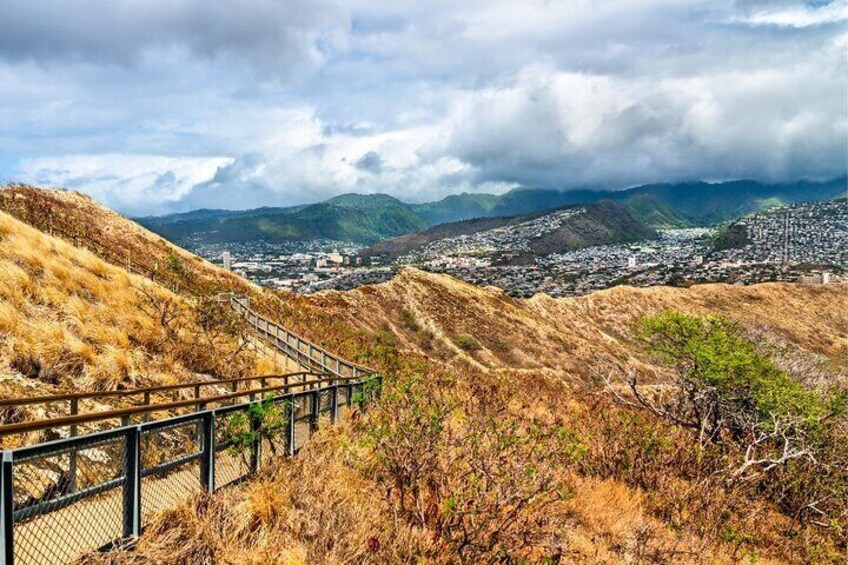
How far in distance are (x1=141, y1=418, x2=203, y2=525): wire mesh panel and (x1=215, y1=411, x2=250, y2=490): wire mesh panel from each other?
499 mm

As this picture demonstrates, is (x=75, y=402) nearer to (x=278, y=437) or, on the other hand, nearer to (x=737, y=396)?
(x=278, y=437)

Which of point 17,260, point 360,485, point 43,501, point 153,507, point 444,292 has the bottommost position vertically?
point 444,292

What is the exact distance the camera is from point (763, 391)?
17688mm

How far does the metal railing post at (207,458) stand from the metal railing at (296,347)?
13.2 m

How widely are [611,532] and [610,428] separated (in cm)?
476

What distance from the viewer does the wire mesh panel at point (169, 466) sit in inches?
233

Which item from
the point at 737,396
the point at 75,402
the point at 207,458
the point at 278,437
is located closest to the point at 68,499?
the point at 207,458

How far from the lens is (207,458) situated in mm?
6887

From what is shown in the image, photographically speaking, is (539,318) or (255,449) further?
(539,318)

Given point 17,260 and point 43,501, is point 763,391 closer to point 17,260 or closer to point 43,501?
point 43,501

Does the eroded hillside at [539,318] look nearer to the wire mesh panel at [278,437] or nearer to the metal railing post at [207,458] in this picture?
the wire mesh panel at [278,437]

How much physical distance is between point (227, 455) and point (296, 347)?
1632 centimetres

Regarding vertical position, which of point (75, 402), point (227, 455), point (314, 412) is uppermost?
point (75, 402)

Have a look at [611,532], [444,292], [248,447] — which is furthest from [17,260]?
[444,292]
